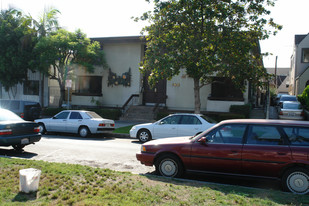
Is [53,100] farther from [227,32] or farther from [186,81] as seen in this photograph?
[227,32]

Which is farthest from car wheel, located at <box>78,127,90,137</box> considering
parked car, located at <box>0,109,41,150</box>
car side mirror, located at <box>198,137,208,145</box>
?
car side mirror, located at <box>198,137,208,145</box>

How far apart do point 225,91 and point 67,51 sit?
12.9m

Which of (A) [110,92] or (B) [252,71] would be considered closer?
(B) [252,71]

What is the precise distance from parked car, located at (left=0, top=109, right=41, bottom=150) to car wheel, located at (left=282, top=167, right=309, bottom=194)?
7644mm

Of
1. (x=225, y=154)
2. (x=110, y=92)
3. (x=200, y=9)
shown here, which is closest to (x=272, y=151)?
(x=225, y=154)

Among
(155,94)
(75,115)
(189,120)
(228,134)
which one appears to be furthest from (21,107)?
(228,134)

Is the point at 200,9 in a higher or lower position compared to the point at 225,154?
higher

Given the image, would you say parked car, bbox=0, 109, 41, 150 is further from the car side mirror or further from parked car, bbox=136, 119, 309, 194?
the car side mirror

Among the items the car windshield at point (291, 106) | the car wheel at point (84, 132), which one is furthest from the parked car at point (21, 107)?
the car windshield at point (291, 106)

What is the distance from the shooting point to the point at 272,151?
567 cm

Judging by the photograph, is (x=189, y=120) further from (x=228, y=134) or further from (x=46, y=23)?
(x=46, y=23)

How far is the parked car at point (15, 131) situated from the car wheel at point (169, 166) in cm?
493

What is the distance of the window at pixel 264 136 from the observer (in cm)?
579

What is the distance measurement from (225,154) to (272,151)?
93 centimetres
